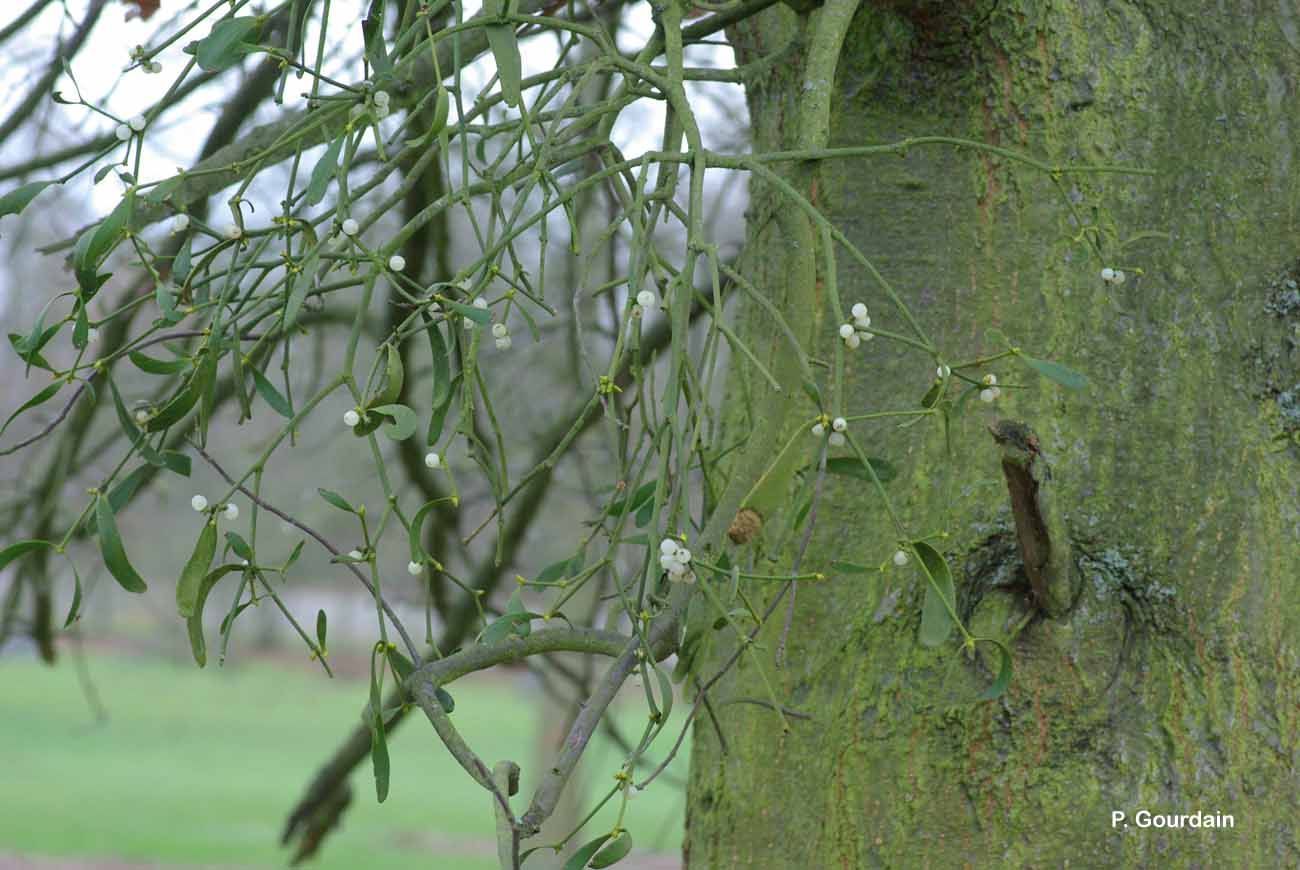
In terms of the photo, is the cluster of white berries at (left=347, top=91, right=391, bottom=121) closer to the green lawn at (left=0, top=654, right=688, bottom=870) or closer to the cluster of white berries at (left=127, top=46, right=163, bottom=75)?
the cluster of white berries at (left=127, top=46, right=163, bottom=75)

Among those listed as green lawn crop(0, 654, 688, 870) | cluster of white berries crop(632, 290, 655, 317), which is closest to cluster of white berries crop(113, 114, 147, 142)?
cluster of white berries crop(632, 290, 655, 317)

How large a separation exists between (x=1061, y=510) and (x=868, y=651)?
7.2 inches

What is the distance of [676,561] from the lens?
0.68 meters

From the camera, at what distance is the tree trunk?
0.98 metres

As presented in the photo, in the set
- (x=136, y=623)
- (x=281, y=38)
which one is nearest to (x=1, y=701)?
(x=136, y=623)

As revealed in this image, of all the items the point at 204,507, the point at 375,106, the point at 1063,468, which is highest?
the point at 375,106

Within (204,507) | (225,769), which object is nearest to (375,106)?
(204,507)

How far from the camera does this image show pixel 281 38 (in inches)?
82.2

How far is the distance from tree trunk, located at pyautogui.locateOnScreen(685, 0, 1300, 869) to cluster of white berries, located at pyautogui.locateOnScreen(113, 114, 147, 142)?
421 millimetres

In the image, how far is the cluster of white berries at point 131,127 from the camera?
0.82 meters

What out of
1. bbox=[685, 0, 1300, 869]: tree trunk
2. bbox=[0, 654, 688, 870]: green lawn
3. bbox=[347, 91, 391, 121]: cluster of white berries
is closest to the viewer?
bbox=[347, 91, 391, 121]: cluster of white berries

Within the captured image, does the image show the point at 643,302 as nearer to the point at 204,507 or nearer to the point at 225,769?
the point at 204,507

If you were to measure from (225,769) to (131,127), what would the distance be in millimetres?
13141

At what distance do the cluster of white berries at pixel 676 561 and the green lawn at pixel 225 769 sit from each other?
14.9 ft
